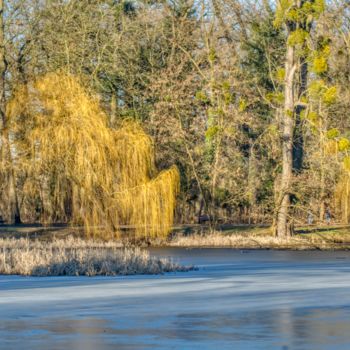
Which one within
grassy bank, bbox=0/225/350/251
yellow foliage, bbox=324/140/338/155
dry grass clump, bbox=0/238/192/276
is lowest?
dry grass clump, bbox=0/238/192/276

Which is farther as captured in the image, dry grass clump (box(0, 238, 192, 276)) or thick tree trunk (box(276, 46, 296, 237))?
thick tree trunk (box(276, 46, 296, 237))

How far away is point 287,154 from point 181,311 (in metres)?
32.6

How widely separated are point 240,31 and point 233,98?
7.76m

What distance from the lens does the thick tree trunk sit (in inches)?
1934

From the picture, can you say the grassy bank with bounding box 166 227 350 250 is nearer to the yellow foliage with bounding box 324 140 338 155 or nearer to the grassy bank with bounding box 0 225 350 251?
the grassy bank with bounding box 0 225 350 251

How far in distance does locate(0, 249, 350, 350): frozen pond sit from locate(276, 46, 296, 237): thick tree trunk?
19.8 metres

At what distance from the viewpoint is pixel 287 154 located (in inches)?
1972

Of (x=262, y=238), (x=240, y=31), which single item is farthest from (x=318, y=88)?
(x=240, y=31)

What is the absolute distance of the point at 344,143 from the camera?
155 ft

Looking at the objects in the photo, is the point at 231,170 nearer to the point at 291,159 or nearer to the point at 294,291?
the point at 291,159

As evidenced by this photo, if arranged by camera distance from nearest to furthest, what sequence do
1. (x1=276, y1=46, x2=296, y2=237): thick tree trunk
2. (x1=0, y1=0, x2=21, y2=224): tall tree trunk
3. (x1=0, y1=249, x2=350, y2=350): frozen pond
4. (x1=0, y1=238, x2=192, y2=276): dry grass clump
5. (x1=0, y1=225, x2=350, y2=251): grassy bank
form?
(x1=0, y1=249, x2=350, y2=350): frozen pond, (x1=0, y1=238, x2=192, y2=276): dry grass clump, (x1=0, y1=225, x2=350, y2=251): grassy bank, (x1=276, y1=46, x2=296, y2=237): thick tree trunk, (x1=0, y1=0, x2=21, y2=224): tall tree trunk

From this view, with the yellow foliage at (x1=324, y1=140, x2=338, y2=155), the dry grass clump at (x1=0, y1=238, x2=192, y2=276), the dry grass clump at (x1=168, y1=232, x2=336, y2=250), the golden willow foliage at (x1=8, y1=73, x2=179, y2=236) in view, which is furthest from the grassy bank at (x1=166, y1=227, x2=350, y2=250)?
the dry grass clump at (x1=0, y1=238, x2=192, y2=276)

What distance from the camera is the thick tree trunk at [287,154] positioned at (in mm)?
49125

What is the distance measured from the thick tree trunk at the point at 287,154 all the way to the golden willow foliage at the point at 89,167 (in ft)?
15.9
